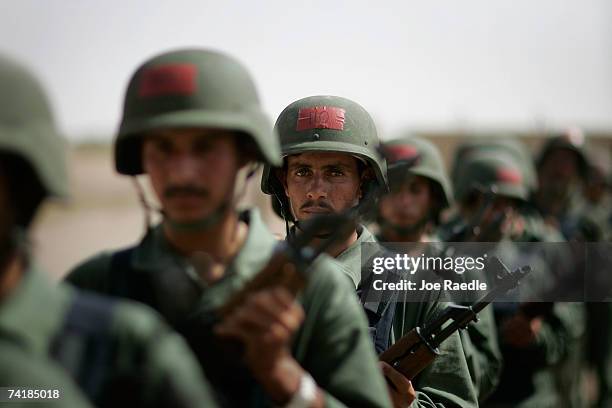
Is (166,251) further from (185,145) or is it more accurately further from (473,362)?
(473,362)

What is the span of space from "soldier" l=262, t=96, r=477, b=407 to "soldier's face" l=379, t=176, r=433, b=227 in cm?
154

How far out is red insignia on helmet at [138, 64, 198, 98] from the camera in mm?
2908

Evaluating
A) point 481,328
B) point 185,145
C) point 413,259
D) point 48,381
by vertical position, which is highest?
point 185,145

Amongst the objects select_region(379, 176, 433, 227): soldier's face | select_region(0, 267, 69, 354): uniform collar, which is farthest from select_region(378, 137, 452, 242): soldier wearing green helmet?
select_region(0, 267, 69, 354): uniform collar

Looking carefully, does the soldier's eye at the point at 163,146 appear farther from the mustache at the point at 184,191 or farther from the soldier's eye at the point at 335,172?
the soldier's eye at the point at 335,172

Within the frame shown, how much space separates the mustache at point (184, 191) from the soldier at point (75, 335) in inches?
15.4

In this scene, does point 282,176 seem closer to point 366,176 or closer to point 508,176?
point 366,176

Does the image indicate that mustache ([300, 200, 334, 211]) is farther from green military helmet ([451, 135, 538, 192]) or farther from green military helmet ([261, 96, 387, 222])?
green military helmet ([451, 135, 538, 192])

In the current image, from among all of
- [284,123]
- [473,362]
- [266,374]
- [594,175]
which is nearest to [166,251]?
[266,374]

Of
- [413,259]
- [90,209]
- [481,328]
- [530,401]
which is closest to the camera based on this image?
[413,259]

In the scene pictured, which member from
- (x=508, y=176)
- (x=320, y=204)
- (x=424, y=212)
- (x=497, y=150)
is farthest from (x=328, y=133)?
(x=497, y=150)

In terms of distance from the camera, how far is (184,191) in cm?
290

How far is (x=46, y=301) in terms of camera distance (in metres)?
2.50

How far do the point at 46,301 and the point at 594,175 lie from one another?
1179cm
